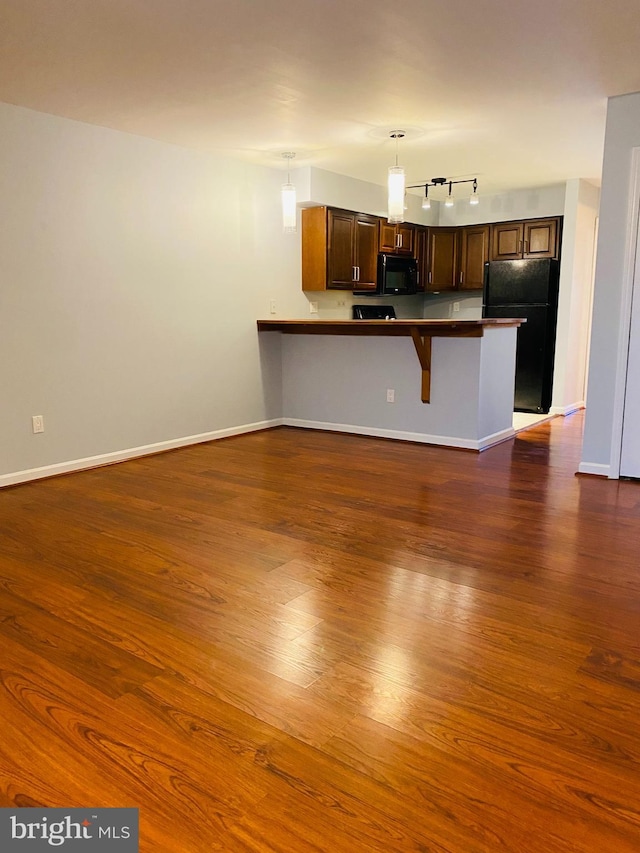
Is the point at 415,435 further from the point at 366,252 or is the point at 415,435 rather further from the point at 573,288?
the point at 573,288

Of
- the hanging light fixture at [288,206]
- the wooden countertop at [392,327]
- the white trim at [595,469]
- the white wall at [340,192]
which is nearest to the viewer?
the white trim at [595,469]

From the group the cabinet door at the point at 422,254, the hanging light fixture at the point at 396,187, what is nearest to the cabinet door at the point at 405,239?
the cabinet door at the point at 422,254

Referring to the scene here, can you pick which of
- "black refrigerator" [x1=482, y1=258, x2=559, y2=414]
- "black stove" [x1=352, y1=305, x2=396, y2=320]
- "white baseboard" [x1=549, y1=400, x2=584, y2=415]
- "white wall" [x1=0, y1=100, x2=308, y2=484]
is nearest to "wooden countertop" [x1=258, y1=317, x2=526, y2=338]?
"white wall" [x1=0, y1=100, x2=308, y2=484]

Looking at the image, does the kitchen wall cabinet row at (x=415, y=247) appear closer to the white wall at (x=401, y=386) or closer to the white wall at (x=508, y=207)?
the white wall at (x=508, y=207)

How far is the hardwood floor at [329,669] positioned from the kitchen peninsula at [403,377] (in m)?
1.50

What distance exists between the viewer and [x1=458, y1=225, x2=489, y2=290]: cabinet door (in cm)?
723

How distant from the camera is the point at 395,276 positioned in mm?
6926

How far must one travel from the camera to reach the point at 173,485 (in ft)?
12.9

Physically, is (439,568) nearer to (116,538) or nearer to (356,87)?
(116,538)

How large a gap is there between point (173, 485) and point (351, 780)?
2.71 metres

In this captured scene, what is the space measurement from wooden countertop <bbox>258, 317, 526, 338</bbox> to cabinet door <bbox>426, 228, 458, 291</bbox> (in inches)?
95.5

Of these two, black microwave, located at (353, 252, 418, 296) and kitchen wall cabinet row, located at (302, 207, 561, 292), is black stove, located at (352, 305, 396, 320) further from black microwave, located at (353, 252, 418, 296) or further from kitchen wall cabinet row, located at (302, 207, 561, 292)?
kitchen wall cabinet row, located at (302, 207, 561, 292)

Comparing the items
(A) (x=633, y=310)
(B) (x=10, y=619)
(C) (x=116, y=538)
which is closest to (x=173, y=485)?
(C) (x=116, y=538)

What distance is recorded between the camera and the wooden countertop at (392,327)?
4750mm
